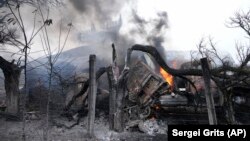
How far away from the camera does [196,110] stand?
14773 mm

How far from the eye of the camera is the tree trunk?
14305 millimetres

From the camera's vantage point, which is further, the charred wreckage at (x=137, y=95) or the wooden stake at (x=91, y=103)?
the charred wreckage at (x=137, y=95)

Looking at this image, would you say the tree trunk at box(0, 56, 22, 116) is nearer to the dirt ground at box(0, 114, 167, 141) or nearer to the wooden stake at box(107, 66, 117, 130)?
the dirt ground at box(0, 114, 167, 141)

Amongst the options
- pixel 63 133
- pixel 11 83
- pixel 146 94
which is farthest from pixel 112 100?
pixel 11 83

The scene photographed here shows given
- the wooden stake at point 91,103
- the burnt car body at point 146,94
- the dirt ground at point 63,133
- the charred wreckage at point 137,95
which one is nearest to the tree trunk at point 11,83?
the dirt ground at point 63,133

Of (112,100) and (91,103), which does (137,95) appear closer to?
(112,100)

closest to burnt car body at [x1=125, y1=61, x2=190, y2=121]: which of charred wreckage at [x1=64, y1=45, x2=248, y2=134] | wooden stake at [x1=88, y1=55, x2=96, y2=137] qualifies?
charred wreckage at [x1=64, y1=45, x2=248, y2=134]

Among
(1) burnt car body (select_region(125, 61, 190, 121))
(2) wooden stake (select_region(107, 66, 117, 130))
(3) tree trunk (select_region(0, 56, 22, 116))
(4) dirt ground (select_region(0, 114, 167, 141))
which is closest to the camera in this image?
(4) dirt ground (select_region(0, 114, 167, 141))

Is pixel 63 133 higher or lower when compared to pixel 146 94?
lower

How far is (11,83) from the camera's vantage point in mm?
14453

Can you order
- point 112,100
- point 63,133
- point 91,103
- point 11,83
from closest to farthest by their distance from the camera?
point 91,103 < point 63,133 < point 112,100 < point 11,83

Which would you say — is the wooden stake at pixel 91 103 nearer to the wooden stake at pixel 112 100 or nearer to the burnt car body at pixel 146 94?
the wooden stake at pixel 112 100

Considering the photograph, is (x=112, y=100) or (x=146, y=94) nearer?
(x=112, y=100)

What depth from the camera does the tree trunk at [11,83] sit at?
1430cm
